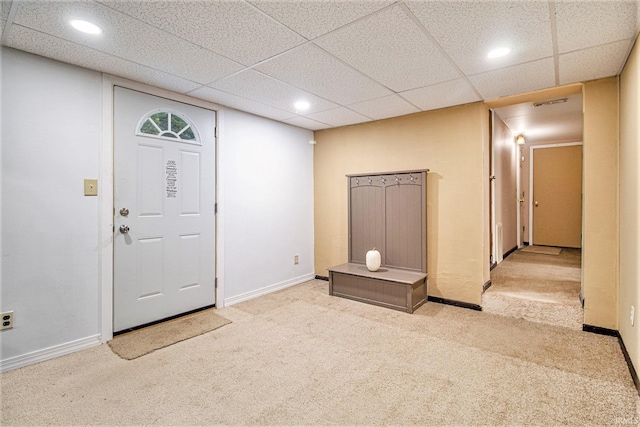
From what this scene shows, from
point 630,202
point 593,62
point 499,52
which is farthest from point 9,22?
point 630,202

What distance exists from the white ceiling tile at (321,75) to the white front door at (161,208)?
3.84 feet

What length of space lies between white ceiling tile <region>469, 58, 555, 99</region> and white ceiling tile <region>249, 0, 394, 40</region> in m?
1.40

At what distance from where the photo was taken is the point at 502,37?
78.6 inches

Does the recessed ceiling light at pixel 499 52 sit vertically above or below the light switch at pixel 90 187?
above

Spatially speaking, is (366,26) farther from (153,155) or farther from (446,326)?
(446,326)

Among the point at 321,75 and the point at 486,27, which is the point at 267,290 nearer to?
the point at 321,75

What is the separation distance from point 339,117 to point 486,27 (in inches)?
85.6

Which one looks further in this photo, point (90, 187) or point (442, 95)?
point (442, 95)

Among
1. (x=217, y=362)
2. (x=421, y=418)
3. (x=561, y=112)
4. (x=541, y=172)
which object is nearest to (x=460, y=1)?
A: (x=421, y=418)

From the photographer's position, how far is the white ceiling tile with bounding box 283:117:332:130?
13.3 ft

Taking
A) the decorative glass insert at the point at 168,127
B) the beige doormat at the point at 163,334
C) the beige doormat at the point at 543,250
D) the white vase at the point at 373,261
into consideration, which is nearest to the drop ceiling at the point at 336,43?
the decorative glass insert at the point at 168,127

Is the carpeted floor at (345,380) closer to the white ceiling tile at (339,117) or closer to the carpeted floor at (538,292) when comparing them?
the carpeted floor at (538,292)

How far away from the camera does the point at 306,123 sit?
14.0ft

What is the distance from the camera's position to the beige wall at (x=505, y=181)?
477 centimetres
